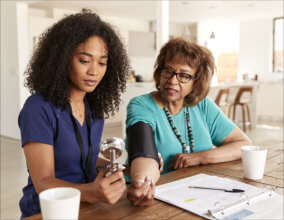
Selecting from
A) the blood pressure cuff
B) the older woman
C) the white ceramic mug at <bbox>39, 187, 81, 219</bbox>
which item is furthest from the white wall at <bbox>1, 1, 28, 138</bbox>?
the white ceramic mug at <bbox>39, 187, 81, 219</bbox>

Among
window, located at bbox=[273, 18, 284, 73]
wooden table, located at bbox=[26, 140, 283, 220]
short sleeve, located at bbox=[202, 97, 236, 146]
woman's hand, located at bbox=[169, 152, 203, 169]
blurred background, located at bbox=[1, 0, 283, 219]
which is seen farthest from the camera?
window, located at bbox=[273, 18, 284, 73]

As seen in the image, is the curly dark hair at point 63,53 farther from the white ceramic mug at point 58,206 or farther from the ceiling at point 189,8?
the ceiling at point 189,8

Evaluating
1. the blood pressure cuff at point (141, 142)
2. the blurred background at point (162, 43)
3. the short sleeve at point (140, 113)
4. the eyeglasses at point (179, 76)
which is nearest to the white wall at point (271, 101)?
the blurred background at point (162, 43)

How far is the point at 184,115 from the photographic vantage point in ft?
5.11

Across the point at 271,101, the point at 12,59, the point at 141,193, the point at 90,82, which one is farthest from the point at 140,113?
the point at 271,101

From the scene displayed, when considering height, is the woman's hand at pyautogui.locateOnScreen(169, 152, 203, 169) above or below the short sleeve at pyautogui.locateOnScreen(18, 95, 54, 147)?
below

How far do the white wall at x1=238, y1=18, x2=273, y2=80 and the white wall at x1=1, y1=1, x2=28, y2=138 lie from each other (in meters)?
5.56

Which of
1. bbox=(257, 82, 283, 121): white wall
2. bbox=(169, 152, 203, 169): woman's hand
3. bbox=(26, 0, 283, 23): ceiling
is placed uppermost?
bbox=(26, 0, 283, 23): ceiling

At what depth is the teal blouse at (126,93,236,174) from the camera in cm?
144

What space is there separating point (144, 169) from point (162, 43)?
375 cm

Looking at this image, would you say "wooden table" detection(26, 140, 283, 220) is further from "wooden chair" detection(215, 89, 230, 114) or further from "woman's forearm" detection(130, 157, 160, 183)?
"wooden chair" detection(215, 89, 230, 114)

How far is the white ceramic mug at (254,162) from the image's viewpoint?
3.59ft

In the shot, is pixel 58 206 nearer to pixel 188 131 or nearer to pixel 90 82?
pixel 90 82

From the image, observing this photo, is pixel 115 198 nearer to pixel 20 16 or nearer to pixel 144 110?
pixel 144 110
